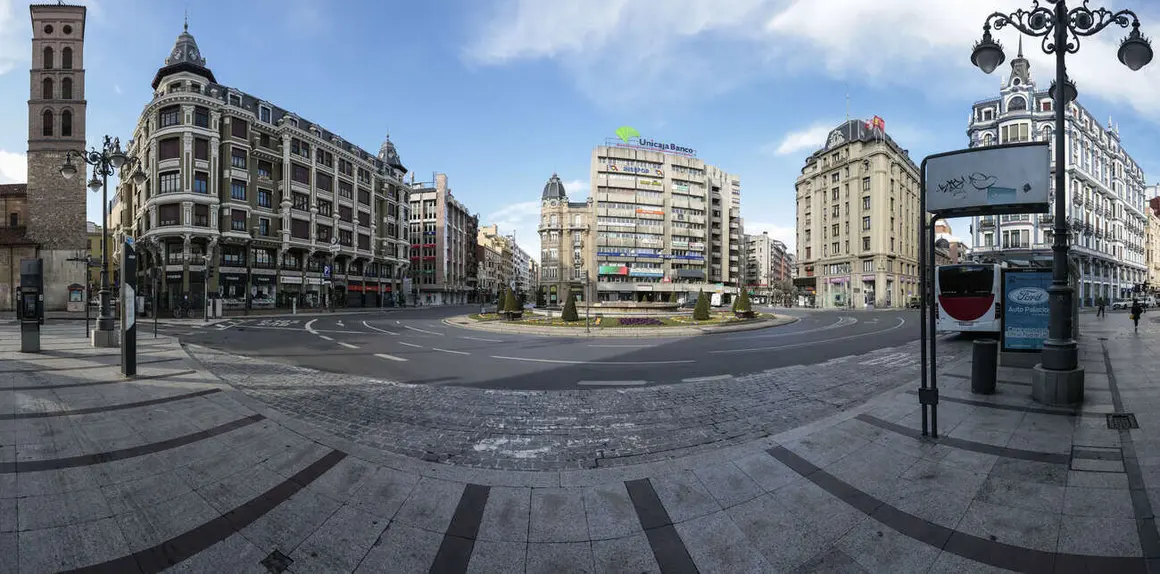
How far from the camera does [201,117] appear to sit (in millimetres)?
44219

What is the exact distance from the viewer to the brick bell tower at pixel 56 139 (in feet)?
128

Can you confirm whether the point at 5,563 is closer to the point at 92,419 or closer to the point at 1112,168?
the point at 92,419

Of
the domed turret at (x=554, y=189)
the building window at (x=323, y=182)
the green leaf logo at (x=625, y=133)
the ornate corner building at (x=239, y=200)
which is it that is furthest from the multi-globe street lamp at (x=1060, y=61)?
the domed turret at (x=554, y=189)

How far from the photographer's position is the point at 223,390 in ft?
26.9

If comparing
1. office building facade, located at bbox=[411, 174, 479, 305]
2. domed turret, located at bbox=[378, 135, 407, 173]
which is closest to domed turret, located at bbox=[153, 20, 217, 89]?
domed turret, located at bbox=[378, 135, 407, 173]

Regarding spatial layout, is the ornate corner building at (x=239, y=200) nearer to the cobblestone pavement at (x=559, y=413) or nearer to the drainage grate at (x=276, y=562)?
the cobblestone pavement at (x=559, y=413)

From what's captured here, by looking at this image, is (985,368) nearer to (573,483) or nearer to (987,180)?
(987,180)

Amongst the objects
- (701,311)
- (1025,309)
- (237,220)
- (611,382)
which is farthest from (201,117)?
(1025,309)

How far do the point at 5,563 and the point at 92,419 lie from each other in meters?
4.36

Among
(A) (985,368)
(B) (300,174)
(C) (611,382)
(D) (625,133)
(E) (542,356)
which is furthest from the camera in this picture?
(D) (625,133)

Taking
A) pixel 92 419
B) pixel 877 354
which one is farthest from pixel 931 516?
pixel 877 354

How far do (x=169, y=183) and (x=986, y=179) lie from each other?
60.4m

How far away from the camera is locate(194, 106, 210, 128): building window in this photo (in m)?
43.9

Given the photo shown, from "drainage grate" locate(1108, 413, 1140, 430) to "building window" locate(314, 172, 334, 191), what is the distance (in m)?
63.8
